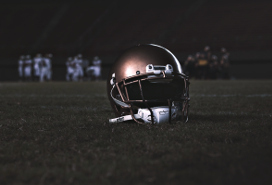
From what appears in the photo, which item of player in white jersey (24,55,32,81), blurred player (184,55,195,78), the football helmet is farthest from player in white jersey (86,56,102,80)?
the football helmet

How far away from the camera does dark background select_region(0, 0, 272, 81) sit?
15781 millimetres

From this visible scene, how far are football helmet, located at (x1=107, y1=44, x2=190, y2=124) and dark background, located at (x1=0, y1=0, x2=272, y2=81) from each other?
13.0 metres

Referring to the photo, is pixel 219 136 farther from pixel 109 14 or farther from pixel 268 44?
pixel 109 14

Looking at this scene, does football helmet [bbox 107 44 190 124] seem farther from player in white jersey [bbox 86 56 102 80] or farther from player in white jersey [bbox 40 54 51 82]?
player in white jersey [bbox 86 56 102 80]

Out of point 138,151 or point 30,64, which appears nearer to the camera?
point 138,151

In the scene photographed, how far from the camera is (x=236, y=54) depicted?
592 inches

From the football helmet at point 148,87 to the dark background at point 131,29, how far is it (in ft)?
42.6

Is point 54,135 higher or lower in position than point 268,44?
lower

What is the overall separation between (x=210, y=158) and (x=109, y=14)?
19096mm

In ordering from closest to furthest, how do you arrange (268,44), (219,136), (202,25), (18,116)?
(219,136)
(18,116)
(268,44)
(202,25)

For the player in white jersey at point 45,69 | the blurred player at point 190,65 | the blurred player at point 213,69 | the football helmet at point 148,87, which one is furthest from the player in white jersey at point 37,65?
the football helmet at point 148,87

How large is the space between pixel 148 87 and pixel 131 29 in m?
16.3

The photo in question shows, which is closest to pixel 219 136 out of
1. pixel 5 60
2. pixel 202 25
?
pixel 202 25

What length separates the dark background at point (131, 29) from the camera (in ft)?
51.8
